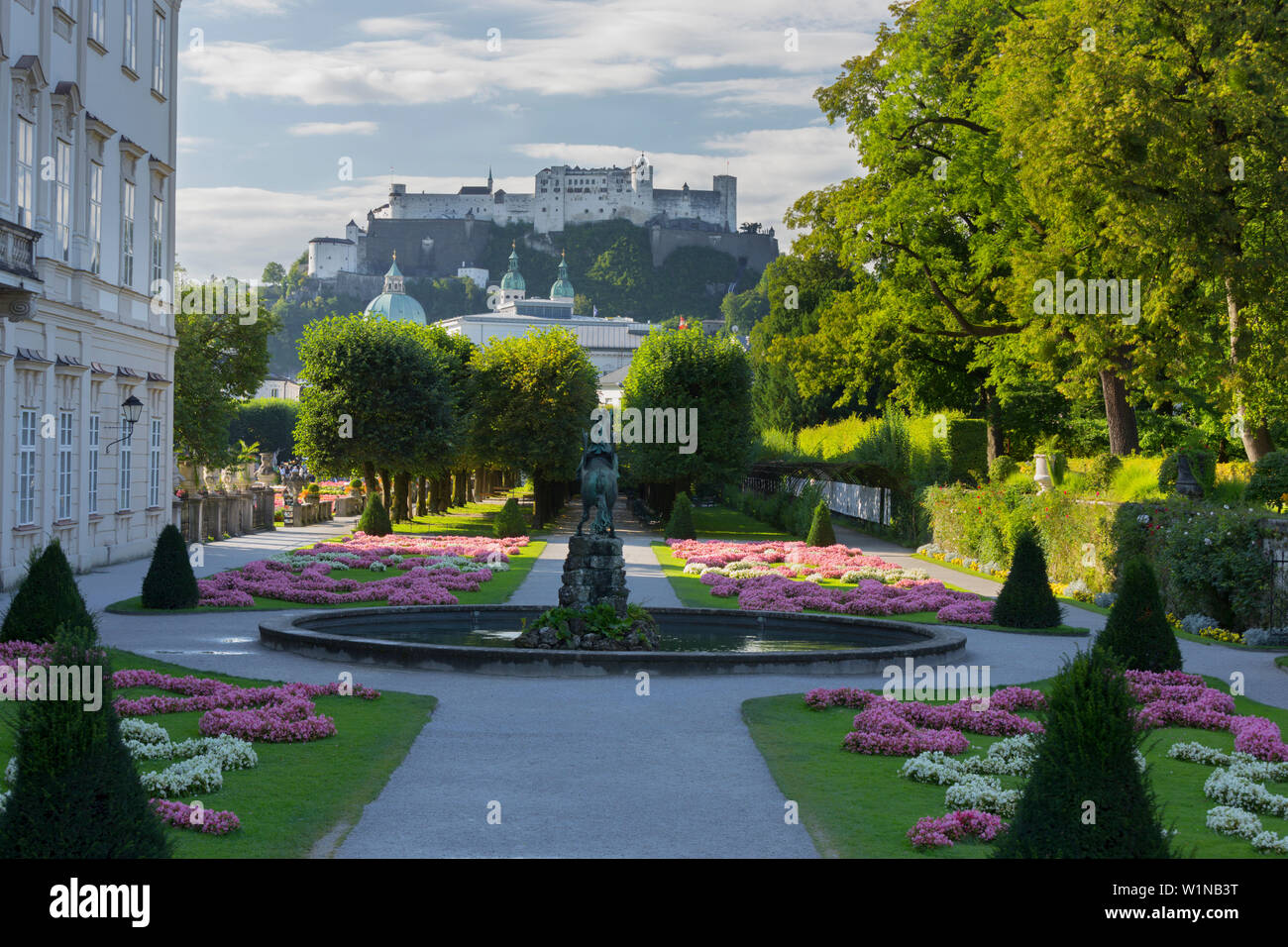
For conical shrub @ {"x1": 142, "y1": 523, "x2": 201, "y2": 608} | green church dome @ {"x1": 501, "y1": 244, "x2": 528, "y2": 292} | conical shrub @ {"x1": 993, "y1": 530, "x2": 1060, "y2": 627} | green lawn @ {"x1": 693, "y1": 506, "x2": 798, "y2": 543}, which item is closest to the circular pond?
conical shrub @ {"x1": 993, "y1": 530, "x2": 1060, "y2": 627}

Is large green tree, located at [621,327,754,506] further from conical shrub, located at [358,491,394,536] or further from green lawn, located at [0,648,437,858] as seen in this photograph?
green lawn, located at [0,648,437,858]

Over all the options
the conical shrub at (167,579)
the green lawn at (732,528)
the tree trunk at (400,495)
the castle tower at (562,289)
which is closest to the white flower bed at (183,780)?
the conical shrub at (167,579)

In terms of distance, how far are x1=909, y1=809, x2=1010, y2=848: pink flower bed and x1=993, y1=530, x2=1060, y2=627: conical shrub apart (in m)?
12.3

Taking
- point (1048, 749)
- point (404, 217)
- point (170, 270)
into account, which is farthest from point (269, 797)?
point (404, 217)

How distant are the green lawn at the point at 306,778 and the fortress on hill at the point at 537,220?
592ft

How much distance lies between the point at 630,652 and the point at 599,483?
2.68m

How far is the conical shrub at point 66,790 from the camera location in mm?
5285

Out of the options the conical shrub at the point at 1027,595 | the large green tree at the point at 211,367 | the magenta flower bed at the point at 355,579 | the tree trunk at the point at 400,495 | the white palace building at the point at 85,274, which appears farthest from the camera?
the tree trunk at the point at 400,495

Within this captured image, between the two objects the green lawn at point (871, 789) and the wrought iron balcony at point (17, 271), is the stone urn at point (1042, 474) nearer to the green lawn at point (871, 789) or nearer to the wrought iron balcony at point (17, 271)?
the green lawn at point (871, 789)

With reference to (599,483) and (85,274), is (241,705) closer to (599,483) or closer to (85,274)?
(599,483)

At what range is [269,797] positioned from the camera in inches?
340

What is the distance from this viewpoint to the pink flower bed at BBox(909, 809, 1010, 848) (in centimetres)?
771
